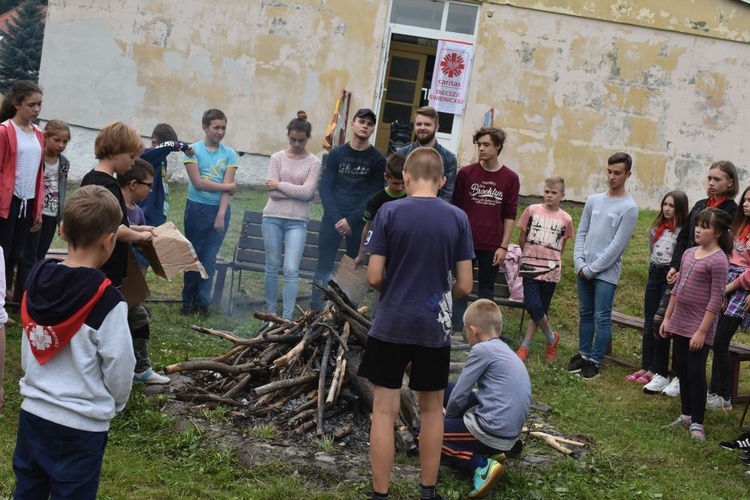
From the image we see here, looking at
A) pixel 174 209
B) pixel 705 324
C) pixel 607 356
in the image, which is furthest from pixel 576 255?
pixel 174 209

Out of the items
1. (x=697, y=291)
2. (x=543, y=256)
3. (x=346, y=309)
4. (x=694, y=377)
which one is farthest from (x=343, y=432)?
(x=543, y=256)

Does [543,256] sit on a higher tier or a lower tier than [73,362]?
higher

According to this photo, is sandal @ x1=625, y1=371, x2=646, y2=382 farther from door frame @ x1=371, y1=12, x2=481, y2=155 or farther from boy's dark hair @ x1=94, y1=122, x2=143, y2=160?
door frame @ x1=371, y1=12, x2=481, y2=155

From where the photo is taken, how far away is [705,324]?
682 cm

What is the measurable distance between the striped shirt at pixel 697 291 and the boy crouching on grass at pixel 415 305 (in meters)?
3.01

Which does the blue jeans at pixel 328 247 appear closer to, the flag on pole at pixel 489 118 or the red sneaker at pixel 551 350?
the red sneaker at pixel 551 350

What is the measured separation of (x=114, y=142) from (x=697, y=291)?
15.3 ft

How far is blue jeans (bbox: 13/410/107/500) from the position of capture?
3514 mm

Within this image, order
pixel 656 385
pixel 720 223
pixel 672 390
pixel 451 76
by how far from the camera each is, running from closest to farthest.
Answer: pixel 720 223, pixel 672 390, pixel 656 385, pixel 451 76

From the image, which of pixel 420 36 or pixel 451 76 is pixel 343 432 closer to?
pixel 451 76

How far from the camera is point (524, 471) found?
18.5 feet

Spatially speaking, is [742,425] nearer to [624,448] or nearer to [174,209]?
[624,448]

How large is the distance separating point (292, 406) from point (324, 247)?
11.0 ft

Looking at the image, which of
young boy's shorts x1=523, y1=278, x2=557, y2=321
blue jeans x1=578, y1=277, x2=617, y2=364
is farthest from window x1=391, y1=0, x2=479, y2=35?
blue jeans x1=578, y1=277, x2=617, y2=364
